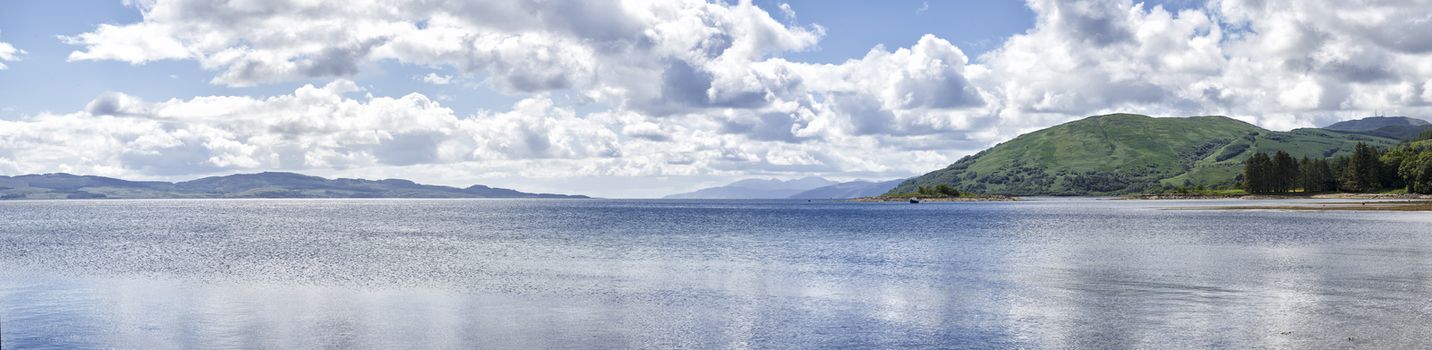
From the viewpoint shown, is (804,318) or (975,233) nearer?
(804,318)

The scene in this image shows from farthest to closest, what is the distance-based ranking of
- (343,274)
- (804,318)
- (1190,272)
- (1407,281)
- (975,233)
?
(975,233) → (343,274) → (1190,272) → (1407,281) → (804,318)

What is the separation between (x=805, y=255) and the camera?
261 ft

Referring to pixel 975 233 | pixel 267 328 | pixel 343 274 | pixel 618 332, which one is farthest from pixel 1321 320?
pixel 975 233

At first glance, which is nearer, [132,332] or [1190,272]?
[132,332]

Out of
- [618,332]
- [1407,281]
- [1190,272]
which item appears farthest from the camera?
[1190,272]

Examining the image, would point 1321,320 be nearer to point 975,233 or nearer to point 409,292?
point 409,292

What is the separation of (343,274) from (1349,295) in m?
56.6

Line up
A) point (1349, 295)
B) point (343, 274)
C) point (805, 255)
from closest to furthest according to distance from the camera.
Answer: point (1349, 295)
point (343, 274)
point (805, 255)

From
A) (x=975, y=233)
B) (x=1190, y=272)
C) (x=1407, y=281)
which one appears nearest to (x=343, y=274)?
(x=1190, y=272)

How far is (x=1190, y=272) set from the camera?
58500mm

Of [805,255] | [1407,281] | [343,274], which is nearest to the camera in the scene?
[1407,281]

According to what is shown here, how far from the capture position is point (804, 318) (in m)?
40.0

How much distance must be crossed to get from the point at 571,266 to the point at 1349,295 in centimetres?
4638

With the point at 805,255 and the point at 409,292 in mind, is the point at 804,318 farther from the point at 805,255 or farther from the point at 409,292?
the point at 805,255
